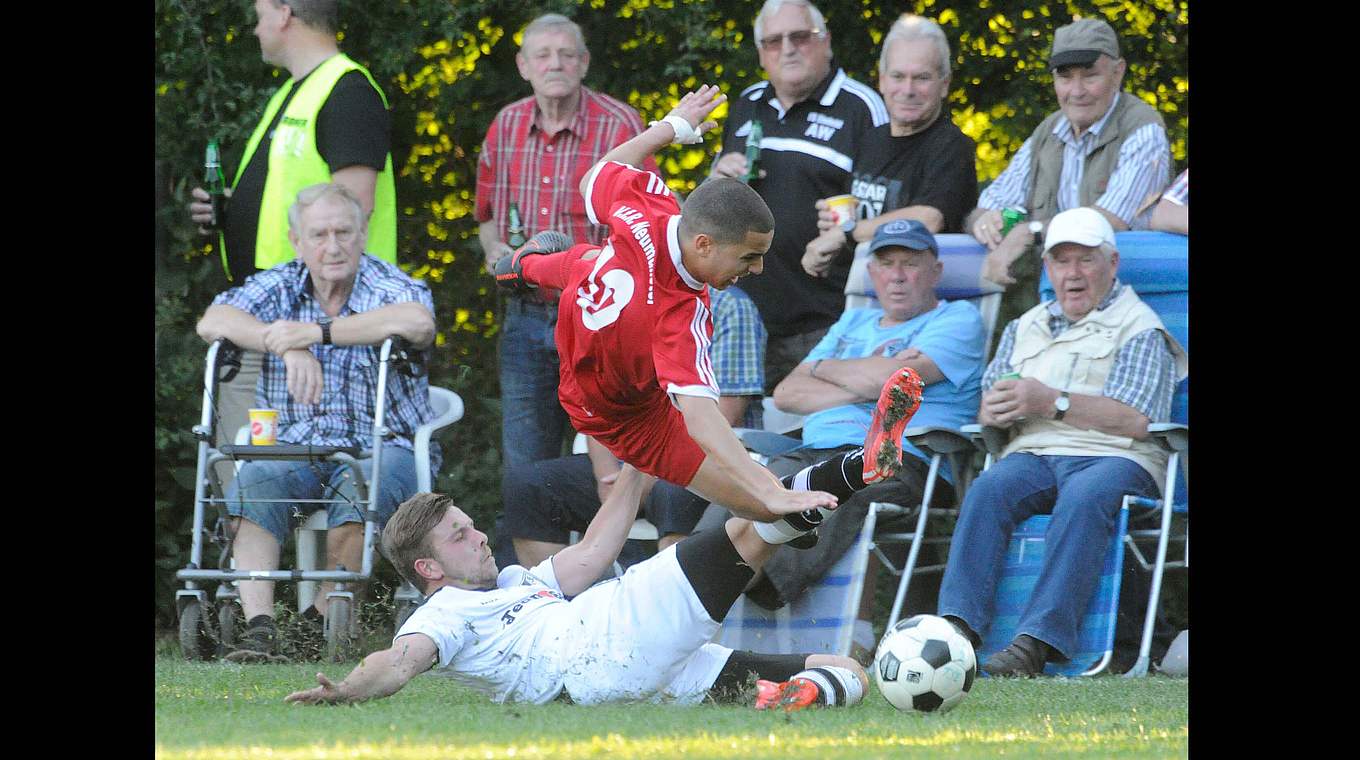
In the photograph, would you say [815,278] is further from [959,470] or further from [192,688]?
[192,688]

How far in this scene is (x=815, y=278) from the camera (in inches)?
315

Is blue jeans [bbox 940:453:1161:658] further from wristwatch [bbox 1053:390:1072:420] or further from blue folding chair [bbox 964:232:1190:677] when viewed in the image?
wristwatch [bbox 1053:390:1072:420]

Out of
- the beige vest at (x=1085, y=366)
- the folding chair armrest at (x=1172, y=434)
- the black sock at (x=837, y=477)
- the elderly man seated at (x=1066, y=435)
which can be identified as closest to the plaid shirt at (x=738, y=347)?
the elderly man seated at (x=1066, y=435)

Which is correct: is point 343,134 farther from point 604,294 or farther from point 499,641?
point 499,641

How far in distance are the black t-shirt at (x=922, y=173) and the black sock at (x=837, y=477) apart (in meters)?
2.57

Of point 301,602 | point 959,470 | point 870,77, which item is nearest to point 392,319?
point 301,602

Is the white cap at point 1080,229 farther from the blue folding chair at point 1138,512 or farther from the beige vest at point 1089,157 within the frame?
the beige vest at point 1089,157

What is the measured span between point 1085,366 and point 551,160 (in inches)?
104

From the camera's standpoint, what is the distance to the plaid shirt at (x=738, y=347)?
752 cm

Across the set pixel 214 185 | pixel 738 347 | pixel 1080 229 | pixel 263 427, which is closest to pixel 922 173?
pixel 1080 229

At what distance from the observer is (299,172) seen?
25.9 feet

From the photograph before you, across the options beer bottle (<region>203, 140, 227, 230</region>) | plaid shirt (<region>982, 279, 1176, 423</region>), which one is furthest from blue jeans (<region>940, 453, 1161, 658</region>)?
beer bottle (<region>203, 140, 227, 230</region>)

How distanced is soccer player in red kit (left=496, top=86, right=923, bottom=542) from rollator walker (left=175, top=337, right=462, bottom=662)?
1174mm

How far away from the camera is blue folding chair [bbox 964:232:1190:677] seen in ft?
21.8
